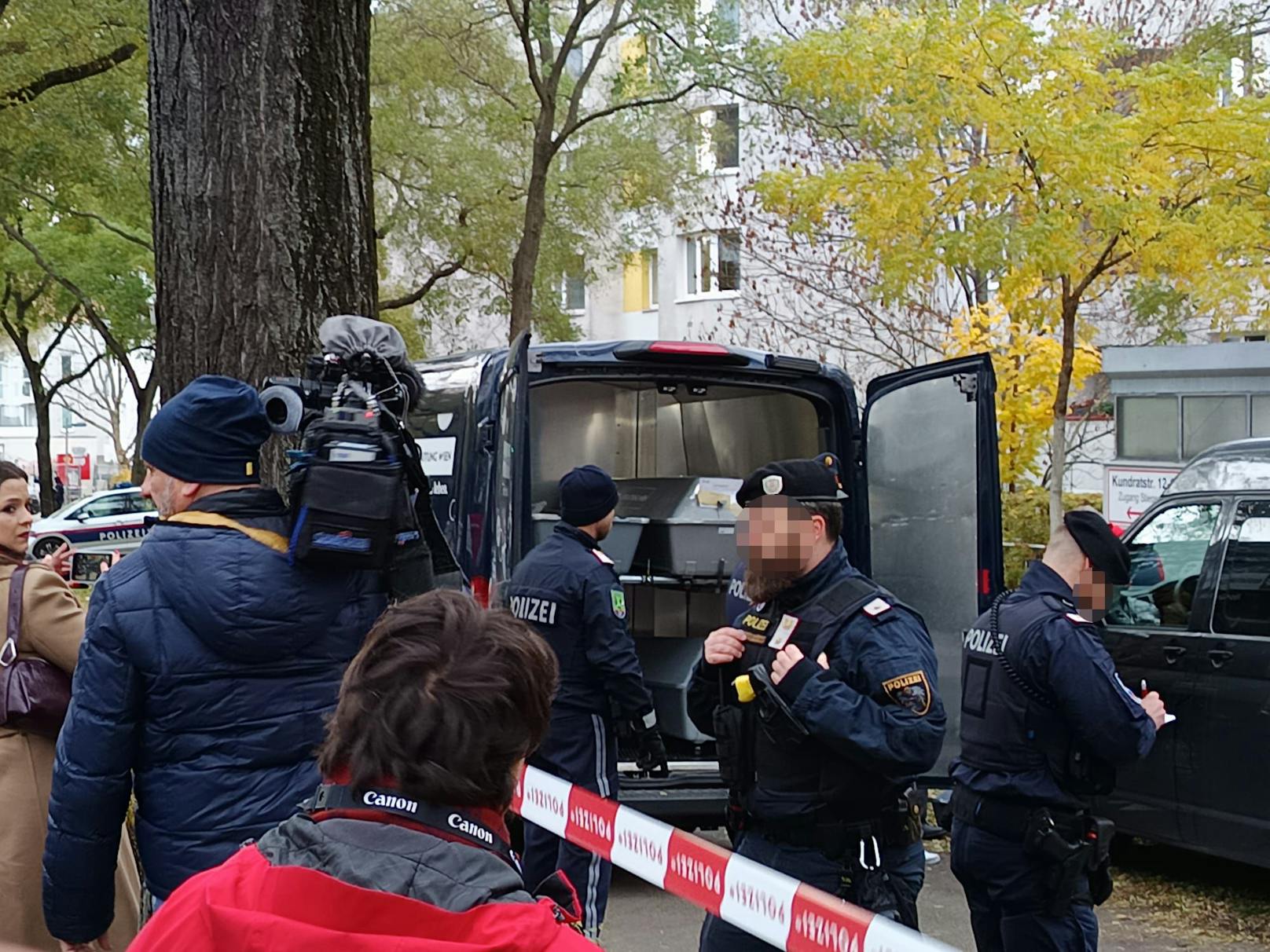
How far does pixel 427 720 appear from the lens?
5.52 ft

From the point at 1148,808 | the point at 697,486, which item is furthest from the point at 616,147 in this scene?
the point at 1148,808

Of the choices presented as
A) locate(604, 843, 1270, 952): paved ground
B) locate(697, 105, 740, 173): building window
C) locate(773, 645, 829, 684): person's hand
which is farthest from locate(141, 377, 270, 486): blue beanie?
locate(697, 105, 740, 173): building window

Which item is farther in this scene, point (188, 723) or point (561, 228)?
point (561, 228)

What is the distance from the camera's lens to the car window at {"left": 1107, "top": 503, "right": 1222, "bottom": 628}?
6395mm

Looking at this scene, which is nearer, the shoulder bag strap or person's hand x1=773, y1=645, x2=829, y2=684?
person's hand x1=773, y1=645, x2=829, y2=684

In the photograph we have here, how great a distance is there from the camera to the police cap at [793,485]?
3768 millimetres

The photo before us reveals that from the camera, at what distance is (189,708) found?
3059 mm

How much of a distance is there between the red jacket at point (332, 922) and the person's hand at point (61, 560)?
2948 millimetres

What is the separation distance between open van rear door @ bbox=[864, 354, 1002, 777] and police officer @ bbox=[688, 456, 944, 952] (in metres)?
2.74

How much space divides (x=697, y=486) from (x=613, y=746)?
8.75 feet

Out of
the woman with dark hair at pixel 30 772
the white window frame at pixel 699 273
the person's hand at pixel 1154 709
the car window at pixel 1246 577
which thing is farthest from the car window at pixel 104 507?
the person's hand at pixel 1154 709

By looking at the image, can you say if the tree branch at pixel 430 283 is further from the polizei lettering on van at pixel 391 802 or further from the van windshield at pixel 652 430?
the polizei lettering on van at pixel 391 802

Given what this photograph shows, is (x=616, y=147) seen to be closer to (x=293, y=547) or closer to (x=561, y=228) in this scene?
(x=561, y=228)

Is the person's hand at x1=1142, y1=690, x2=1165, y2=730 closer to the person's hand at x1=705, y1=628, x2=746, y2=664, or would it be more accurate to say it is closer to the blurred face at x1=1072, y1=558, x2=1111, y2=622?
the blurred face at x1=1072, y1=558, x2=1111, y2=622
